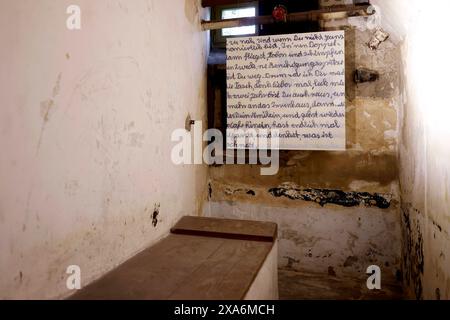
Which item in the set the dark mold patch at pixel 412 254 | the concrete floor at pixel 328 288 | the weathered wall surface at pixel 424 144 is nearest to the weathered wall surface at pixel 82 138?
the concrete floor at pixel 328 288

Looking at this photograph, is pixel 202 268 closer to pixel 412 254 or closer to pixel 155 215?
pixel 155 215

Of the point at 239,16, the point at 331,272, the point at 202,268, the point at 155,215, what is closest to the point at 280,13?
the point at 239,16

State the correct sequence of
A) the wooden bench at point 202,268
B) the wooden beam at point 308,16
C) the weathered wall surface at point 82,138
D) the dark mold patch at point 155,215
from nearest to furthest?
the weathered wall surface at point 82,138
the wooden bench at point 202,268
the dark mold patch at point 155,215
the wooden beam at point 308,16

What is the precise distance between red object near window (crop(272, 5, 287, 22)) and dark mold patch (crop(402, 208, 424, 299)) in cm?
196

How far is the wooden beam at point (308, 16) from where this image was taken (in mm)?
2791

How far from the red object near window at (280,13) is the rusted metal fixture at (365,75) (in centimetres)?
84

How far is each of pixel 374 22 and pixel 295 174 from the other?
1.57 meters

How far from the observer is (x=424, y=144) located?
199 centimetres

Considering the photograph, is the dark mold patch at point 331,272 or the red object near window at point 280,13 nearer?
the red object near window at point 280,13

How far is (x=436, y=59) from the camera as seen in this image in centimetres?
172

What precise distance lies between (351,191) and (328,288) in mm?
941

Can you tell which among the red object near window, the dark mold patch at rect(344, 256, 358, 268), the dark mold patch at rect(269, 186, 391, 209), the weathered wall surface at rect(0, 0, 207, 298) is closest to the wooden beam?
the red object near window

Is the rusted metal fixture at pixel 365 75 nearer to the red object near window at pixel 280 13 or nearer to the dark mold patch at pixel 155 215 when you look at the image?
the red object near window at pixel 280 13

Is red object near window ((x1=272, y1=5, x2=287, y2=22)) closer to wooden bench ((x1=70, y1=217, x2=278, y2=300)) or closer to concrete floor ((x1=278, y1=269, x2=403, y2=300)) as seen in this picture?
wooden bench ((x1=70, y1=217, x2=278, y2=300))
